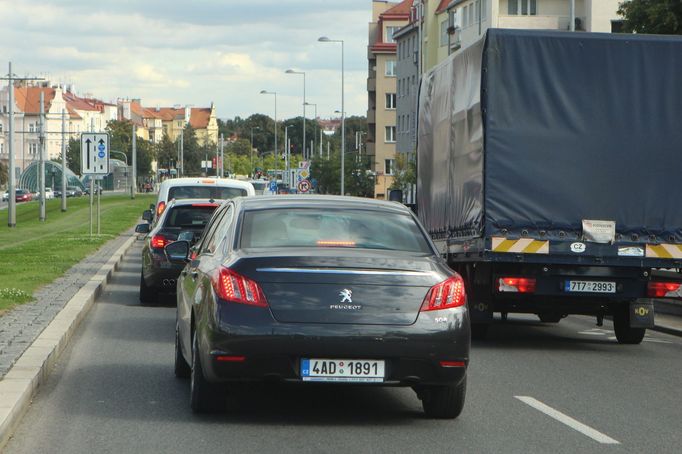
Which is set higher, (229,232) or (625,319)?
(229,232)

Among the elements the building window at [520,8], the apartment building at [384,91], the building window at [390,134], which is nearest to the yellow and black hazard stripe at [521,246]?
the building window at [520,8]

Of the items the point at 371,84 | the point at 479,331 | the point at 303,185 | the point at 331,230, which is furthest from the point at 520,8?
the point at 331,230

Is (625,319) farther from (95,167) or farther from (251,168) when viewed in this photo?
(251,168)

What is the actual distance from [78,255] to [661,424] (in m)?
23.1

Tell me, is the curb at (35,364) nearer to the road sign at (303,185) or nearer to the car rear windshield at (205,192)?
the car rear windshield at (205,192)

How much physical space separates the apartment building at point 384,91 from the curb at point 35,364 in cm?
10125

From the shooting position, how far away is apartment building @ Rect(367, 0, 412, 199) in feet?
394

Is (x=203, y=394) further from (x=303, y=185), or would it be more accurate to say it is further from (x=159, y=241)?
(x=303, y=185)

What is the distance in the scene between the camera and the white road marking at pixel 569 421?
8641mm

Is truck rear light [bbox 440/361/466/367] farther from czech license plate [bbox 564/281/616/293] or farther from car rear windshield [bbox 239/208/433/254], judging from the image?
czech license plate [bbox 564/281/616/293]

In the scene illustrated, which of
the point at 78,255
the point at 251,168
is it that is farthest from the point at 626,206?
the point at 251,168

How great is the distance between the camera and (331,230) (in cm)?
949

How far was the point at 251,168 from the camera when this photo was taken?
598ft

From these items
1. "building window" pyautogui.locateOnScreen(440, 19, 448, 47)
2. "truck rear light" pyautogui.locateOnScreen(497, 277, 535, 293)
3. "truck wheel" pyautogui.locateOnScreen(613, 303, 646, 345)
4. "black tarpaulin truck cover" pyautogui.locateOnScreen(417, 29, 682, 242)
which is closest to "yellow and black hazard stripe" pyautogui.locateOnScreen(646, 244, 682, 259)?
"black tarpaulin truck cover" pyautogui.locateOnScreen(417, 29, 682, 242)
